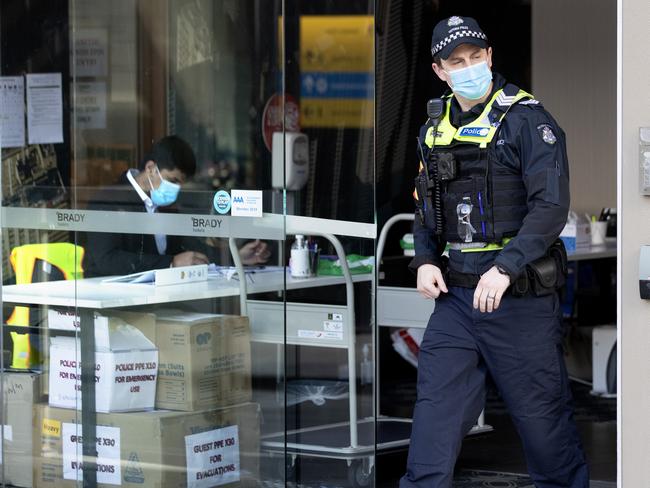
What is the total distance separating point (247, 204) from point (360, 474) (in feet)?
3.63

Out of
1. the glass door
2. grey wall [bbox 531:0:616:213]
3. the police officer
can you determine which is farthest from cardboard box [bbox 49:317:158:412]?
grey wall [bbox 531:0:616:213]

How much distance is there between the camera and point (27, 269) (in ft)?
15.6

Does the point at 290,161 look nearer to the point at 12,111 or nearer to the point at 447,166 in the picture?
the point at 12,111

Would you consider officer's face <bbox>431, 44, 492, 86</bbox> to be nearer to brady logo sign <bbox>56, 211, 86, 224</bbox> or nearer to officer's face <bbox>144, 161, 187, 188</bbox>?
officer's face <bbox>144, 161, 187, 188</bbox>

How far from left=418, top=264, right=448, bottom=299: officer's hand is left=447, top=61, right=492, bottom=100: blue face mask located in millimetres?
560

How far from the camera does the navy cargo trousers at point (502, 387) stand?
386cm

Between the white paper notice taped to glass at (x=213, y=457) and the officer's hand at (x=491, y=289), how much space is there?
4.07 ft

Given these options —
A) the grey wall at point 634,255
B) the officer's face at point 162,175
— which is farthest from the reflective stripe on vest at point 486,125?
the officer's face at point 162,175

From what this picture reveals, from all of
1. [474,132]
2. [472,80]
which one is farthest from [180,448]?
[472,80]

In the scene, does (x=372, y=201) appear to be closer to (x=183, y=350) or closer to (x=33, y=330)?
(x=183, y=350)

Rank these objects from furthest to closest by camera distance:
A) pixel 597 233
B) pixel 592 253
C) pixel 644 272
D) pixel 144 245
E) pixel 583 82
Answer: pixel 583 82 → pixel 597 233 → pixel 592 253 → pixel 144 245 → pixel 644 272

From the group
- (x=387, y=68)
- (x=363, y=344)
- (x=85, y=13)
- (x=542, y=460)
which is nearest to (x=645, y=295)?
(x=542, y=460)

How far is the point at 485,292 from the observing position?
12.1ft

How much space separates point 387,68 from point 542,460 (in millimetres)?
4375
